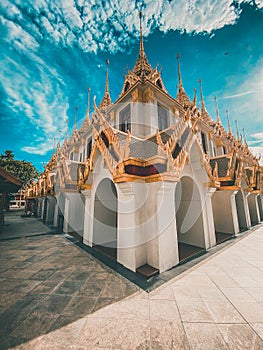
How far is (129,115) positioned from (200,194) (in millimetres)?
6543

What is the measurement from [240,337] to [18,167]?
41.3 meters

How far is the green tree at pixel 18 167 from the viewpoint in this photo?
3165cm

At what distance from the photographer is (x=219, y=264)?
450 cm

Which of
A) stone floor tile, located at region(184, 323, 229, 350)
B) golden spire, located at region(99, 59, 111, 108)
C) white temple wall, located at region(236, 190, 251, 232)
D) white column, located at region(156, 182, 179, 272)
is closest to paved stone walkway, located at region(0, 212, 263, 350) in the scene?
stone floor tile, located at region(184, 323, 229, 350)

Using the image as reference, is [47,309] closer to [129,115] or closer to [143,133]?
[143,133]

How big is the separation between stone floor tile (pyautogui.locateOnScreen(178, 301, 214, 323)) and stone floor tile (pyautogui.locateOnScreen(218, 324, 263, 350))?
0.24 m

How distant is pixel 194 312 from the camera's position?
253 cm

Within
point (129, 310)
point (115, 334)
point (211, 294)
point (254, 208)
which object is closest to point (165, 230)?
point (211, 294)

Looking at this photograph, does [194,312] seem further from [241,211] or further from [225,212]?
[241,211]

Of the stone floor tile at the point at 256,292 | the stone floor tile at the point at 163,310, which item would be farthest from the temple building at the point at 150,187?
the stone floor tile at the point at 256,292

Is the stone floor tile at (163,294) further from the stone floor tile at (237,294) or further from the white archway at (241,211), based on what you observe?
the white archway at (241,211)

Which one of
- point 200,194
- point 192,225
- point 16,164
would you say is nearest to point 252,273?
point 192,225

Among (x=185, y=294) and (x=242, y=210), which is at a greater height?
(x=242, y=210)

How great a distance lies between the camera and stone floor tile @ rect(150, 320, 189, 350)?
76.0 inches
